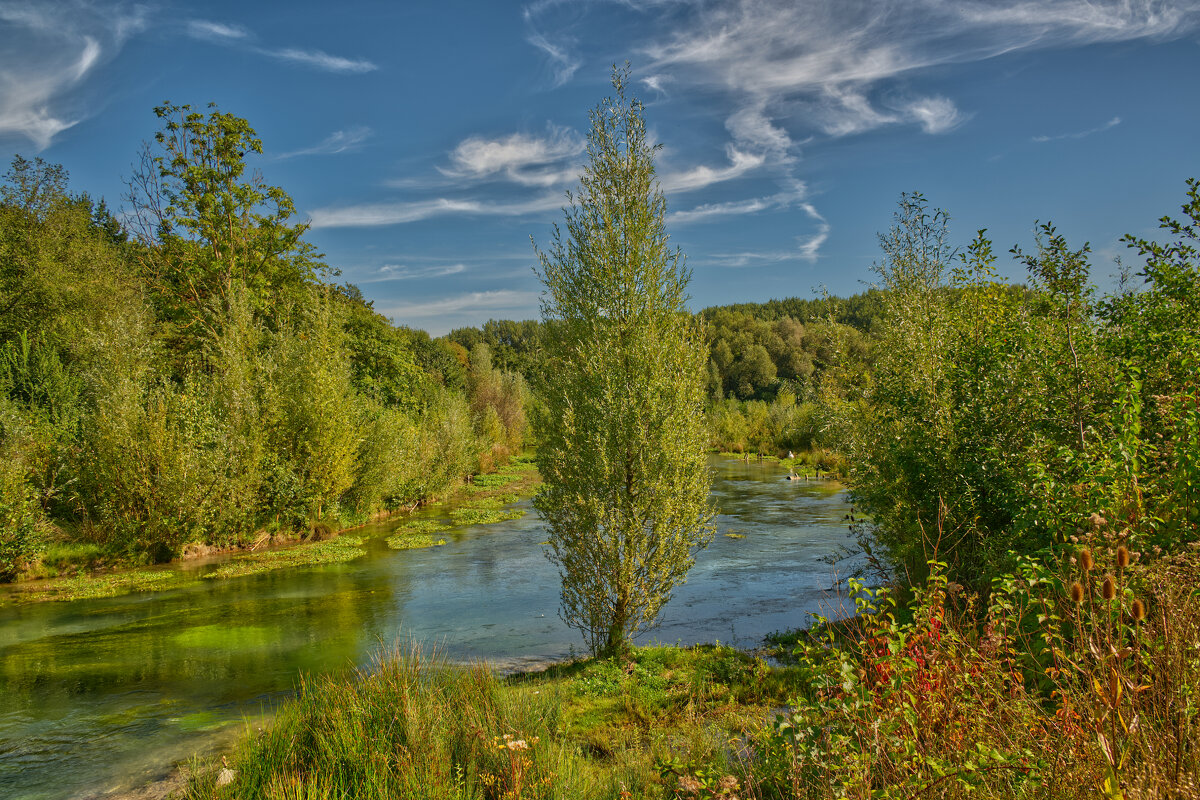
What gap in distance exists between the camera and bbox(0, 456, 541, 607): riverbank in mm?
15359

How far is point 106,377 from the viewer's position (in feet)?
59.1

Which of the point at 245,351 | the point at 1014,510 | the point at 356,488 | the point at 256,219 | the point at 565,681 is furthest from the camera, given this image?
the point at 256,219

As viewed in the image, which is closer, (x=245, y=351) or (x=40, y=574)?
(x=40, y=574)

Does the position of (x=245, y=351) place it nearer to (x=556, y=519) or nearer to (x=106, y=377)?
(x=106, y=377)

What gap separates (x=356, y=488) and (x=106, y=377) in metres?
9.15

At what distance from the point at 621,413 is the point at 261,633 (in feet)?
29.6

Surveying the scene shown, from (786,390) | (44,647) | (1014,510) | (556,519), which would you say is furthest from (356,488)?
(786,390)

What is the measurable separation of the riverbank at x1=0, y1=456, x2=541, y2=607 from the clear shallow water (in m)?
0.80

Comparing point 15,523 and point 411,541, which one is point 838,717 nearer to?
point 411,541

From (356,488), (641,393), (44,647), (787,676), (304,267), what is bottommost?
(787,676)

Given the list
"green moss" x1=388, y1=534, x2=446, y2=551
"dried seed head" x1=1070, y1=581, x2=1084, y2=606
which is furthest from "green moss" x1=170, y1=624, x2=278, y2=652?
"dried seed head" x1=1070, y1=581, x2=1084, y2=606

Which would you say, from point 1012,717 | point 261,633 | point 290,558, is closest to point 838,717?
point 1012,717

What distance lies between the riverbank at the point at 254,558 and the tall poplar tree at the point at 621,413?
2697 millimetres

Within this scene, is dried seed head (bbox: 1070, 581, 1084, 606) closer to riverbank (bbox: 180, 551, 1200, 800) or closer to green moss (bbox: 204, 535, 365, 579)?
riverbank (bbox: 180, 551, 1200, 800)
